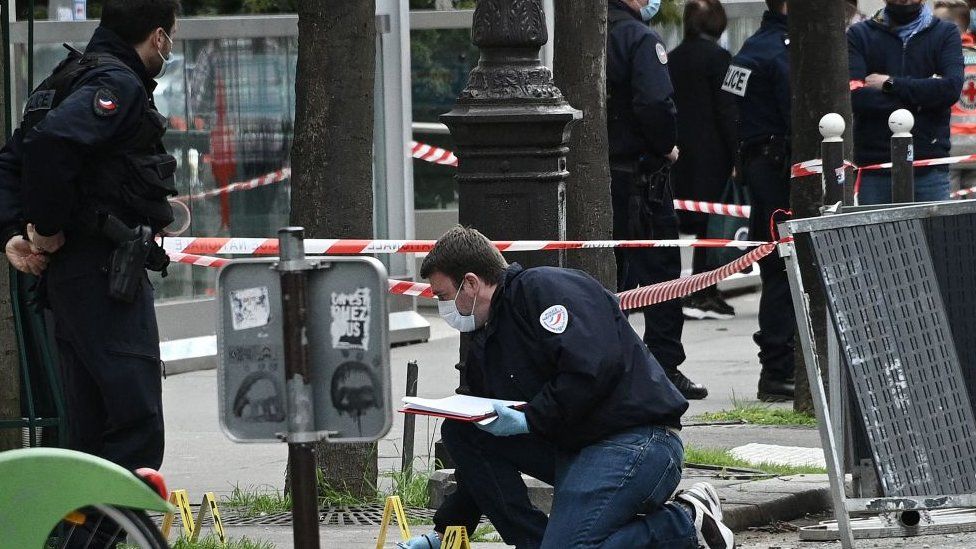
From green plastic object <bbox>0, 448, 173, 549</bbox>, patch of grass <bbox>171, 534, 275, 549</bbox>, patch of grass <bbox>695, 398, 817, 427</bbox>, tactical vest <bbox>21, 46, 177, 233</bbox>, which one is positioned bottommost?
patch of grass <bbox>695, 398, 817, 427</bbox>

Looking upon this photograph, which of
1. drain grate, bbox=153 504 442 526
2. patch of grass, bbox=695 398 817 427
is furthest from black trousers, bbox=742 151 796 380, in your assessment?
drain grate, bbox=153 504 442 526

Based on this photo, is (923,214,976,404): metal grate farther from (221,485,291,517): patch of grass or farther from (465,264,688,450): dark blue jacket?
(221,485,291,517): patch of grass

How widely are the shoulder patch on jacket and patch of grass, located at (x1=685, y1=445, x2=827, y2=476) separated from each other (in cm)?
237

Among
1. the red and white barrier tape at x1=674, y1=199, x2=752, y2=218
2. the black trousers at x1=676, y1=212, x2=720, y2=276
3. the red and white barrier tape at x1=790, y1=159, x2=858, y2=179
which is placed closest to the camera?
the red and white barrier tape at x1=790, y1=159, x2=858, y2=179

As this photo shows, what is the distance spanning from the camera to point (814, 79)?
8023 millimetres

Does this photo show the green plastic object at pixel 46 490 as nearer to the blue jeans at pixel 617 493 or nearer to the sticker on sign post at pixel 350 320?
the sticker on sign post at pixel 350 320

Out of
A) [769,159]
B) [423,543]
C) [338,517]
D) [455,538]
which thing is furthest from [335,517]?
[769,159]

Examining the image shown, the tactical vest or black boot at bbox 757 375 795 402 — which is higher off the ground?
the tactical vest

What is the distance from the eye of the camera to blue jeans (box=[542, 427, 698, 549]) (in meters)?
4.88

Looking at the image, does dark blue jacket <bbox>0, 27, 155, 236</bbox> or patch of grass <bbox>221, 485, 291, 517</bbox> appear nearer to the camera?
dark blue jacket <bbox>0, 27, 155, 236</bbox>

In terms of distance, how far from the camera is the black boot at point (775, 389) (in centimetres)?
892

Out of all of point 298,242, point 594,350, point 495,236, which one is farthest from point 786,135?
point 298,242

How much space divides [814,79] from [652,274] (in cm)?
149

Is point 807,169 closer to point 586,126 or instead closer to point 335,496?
point 586,126
